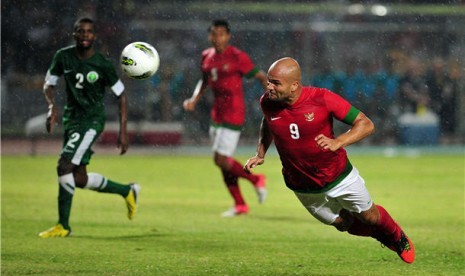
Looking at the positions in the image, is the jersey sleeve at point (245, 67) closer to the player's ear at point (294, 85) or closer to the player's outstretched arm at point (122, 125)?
the player's outstretched arm at point (122, 125)

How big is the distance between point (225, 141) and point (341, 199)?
5.61 m

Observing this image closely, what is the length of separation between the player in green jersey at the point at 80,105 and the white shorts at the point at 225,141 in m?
2.57

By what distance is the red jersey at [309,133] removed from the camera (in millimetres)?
8070

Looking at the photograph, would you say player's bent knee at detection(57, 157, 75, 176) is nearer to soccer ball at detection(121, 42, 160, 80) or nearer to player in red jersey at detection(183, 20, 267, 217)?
soccer ball at detection(121, 42, 160, 80)

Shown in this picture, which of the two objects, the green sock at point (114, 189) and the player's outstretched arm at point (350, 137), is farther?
the green sock at point (114, 189)

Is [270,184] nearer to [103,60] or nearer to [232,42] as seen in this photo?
[103,60]

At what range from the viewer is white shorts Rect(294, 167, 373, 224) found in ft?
27.2

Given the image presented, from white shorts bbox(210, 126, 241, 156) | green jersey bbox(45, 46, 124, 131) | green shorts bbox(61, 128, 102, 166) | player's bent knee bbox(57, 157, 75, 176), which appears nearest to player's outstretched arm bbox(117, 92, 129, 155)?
green jersey bbox(45, 46, 124, 131)

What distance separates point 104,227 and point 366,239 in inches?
129

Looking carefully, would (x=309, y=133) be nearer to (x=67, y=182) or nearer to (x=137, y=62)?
(x=137, y=62)

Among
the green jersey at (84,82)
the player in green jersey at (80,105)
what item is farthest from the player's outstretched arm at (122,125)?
the green jersey at (84,82)

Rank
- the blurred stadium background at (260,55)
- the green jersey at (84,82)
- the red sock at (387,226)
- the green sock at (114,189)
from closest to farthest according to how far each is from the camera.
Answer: the red sock at (387,226)
the green jersey at (84,82)
the green sock at (114,189)
the blurred stadium background at (260,55)

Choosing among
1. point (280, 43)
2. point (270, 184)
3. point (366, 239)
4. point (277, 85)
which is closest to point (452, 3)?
point (280, 43)

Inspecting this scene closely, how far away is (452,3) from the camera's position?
29016mm
